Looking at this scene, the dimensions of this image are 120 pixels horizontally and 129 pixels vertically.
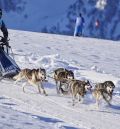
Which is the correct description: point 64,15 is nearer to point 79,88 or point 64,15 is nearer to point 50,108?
point 79,88

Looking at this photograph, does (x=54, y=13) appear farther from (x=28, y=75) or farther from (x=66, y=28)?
(x=28, y=75)

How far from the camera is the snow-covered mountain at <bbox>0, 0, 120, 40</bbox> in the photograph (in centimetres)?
18100

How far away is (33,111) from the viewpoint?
410 inches

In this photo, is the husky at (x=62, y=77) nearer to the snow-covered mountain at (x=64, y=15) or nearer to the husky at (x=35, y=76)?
the husky at (x=35, y=76)

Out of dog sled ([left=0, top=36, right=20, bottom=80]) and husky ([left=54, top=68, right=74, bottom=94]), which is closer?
husky ([left=54, top=68, right=74, bottom=94])

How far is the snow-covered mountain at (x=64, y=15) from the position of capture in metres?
181

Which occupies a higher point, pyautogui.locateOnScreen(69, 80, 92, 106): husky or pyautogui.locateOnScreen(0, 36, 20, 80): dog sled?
Answer: pyautogui.locateOnScreen(0, 36, 20, 80): dog sled

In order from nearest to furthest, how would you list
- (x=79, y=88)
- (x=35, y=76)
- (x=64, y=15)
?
(x=79, y=88), (x=35, y=76), (x=64, y=15)

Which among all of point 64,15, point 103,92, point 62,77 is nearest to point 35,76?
point 62,77

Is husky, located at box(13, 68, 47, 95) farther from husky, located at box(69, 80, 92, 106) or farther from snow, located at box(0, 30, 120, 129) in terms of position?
husky, located at box(69, 80, 92, 106)

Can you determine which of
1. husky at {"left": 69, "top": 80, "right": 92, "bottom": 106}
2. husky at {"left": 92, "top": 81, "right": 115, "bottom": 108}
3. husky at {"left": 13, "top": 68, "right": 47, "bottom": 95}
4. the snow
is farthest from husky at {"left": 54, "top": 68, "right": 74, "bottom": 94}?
husky at {"left": 92, "top": 81, "right": 115, "bottom": 108}

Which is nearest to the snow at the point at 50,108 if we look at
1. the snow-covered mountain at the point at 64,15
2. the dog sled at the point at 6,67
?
the dog sled at the point at 6,67

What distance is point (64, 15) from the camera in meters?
187

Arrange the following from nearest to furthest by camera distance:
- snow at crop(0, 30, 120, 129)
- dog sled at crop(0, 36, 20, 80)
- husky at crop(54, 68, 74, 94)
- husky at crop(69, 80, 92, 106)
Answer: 1. snow at crop(0, 30, 120, 129)
2. husky at crop(69, 80, 92, 106)
3. husky at crop(54, 68, 74, 94)
4. dog sled at crop(0, 36, 20, 80)
